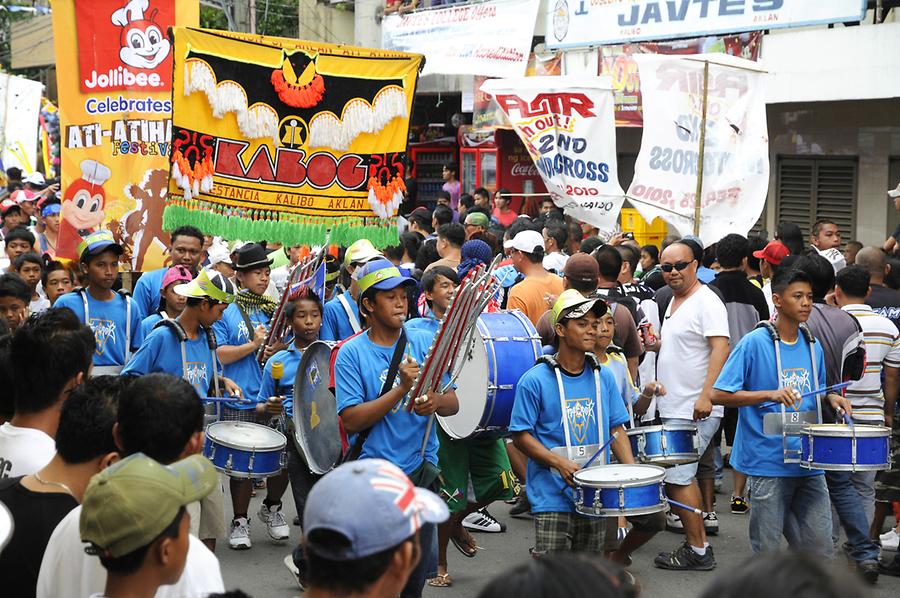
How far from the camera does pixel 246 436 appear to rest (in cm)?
707

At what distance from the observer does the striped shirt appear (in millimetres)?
7512

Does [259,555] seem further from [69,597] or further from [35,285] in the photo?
[69,597]

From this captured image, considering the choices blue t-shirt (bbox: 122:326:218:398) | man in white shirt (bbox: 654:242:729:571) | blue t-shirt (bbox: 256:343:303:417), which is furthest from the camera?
blue t-shirt (bbox: 256:343:303:417)

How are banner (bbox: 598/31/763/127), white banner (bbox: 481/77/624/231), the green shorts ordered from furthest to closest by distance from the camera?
banner (bbox: 598/31/763/127), white banner (bbox: 481/77/624/231), the green shorts

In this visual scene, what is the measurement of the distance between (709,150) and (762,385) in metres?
5.15

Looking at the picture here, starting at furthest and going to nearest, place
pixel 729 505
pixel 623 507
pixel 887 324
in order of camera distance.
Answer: pixel 729 505 → pixel 887 324 → pixel 623 507

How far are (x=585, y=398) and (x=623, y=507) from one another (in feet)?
2.08

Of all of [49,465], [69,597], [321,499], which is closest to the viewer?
[321,499]

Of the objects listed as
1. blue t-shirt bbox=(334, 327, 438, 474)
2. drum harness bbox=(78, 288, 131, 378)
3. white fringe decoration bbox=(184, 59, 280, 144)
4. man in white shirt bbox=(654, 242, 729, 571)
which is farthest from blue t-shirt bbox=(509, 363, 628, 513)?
drum harness bbox=(78, 288, 131, 378)

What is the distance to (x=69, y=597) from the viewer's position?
3357 mm

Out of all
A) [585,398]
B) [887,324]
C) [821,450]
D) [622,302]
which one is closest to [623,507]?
[585,398]

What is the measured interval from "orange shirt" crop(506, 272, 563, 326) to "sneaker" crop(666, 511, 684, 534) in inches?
68.3

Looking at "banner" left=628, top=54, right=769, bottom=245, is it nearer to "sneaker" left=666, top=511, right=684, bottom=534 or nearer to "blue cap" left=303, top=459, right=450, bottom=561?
"sneaker" left=666, top=511, right=684, bottom=534

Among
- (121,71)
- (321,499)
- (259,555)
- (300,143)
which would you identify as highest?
(121,71)
